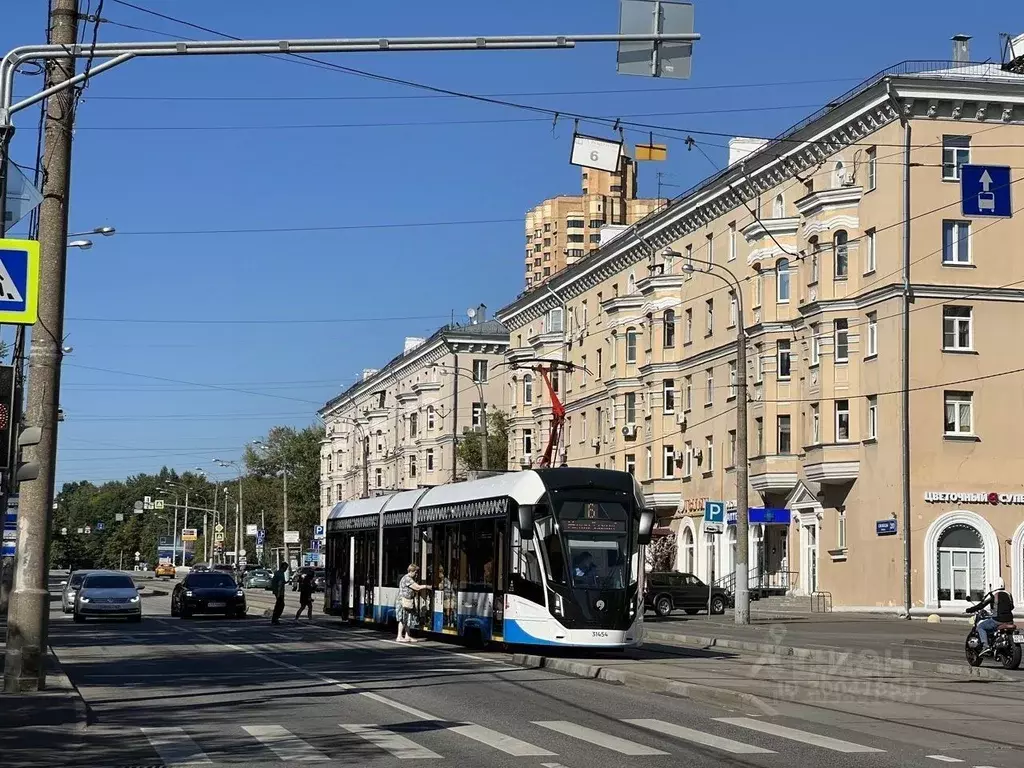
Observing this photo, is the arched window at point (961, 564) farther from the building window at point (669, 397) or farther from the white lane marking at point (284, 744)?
the white lane marking at point (284, 744)

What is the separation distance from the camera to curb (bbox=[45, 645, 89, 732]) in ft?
48.5

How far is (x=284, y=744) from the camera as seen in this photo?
537 inches

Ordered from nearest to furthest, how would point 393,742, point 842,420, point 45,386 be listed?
point 393,742, point 45,386, point 842,420

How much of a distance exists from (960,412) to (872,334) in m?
3.85

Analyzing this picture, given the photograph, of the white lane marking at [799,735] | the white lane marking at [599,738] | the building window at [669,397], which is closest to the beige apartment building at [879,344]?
the building window at [669,397]

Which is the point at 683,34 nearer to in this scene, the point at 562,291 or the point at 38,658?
the point at 38,658

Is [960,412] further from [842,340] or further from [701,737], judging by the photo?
[701,737]

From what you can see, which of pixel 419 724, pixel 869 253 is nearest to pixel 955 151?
pixel 869 253

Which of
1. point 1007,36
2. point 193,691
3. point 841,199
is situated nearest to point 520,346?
point 841,199

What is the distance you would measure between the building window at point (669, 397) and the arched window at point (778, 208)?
1179cm

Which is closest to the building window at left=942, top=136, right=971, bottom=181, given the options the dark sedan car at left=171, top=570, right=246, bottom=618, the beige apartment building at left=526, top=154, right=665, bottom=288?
the dark sedan car at left=171, top=570, right=246, bottom=618

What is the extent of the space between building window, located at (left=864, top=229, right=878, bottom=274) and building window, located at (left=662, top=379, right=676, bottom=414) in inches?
671

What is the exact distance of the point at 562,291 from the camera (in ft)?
276

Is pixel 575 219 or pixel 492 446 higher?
pixel 575 219
